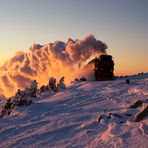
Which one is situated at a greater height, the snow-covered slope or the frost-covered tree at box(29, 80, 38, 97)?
the frost-covered tree at box(29, 80, 38, 97)

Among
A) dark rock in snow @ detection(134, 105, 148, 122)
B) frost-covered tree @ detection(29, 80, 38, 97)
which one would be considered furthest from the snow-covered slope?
frost-covered tree @ detection(29, 80, 38, 97)

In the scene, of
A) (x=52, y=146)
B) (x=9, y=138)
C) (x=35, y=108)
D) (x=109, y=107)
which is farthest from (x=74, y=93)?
(x=52, y=146)

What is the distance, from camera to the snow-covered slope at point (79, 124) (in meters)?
18.4

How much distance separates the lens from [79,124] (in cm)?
2239

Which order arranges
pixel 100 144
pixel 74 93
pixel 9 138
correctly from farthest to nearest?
pixel 74 93 → pixel 9 138 → pixel 100 144

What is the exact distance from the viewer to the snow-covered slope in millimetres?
18438

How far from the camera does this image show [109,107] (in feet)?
87.1

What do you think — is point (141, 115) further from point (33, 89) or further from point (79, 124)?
point (33, 89)

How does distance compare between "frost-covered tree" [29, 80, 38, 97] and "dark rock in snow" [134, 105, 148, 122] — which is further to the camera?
"frost-covered tree" [29, 80, 38, 97]

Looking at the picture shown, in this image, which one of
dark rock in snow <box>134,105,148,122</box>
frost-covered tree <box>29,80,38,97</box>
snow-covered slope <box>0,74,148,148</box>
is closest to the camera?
snow-covered slope <box>0,74,148,148</box>

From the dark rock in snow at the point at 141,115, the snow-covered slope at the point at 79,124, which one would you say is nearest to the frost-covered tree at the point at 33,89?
the snow-covered slope at the point at 79,124

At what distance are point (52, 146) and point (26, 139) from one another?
2667mm

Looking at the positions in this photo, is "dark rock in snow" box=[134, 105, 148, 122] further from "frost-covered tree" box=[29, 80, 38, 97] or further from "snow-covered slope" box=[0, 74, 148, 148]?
"frost-covered tree" box=[29, 80, 38, 97]

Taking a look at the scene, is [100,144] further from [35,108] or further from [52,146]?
[35,108]
